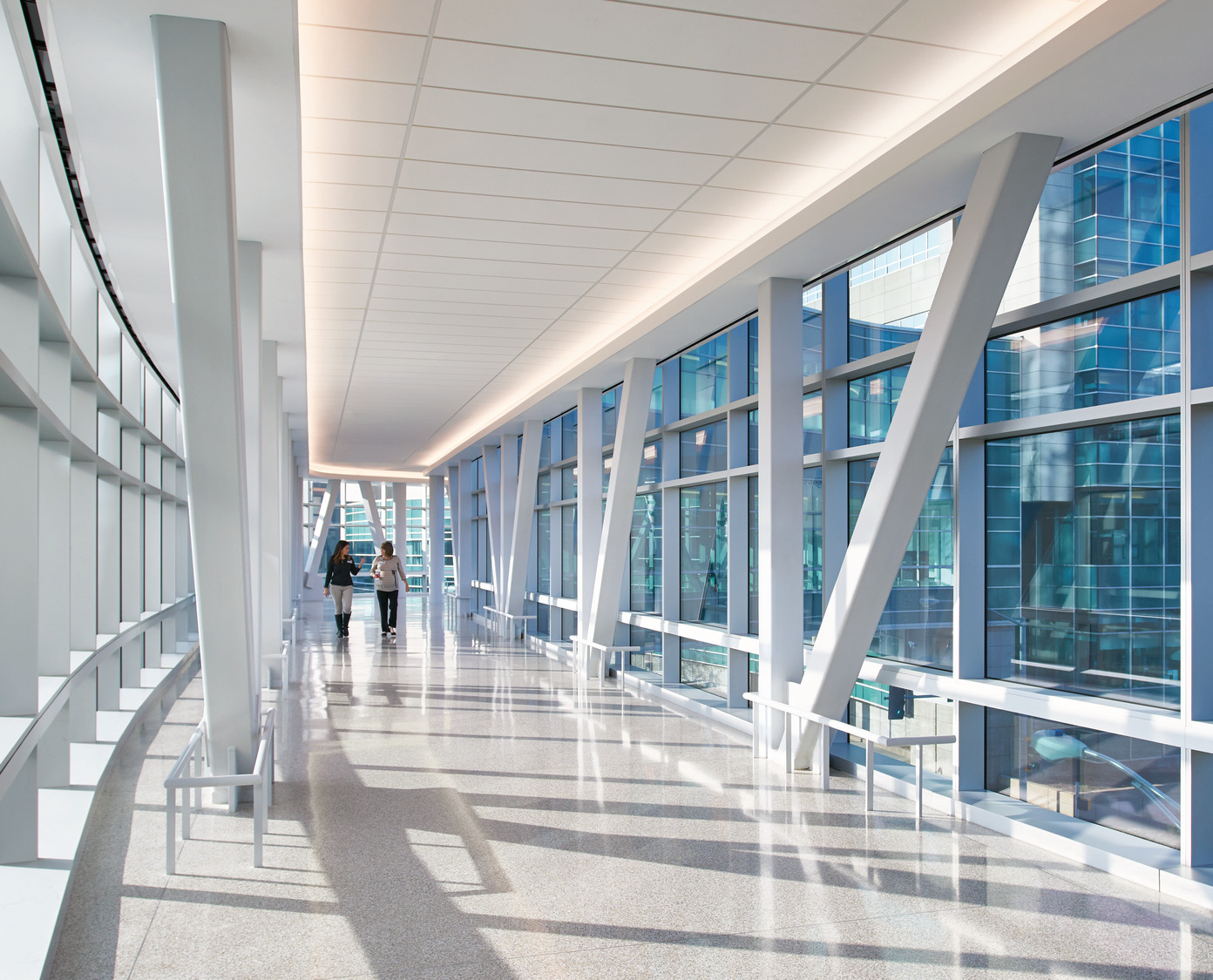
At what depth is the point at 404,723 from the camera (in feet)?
29.7

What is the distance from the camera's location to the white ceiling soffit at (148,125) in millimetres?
4023

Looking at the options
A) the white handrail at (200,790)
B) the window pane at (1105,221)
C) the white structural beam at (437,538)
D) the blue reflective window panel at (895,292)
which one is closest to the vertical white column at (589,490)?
the blue reflective window panel at (895,292)

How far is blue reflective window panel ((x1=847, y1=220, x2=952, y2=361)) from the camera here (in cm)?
687

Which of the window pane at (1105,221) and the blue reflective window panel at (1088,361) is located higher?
the window pane at (1105,221)

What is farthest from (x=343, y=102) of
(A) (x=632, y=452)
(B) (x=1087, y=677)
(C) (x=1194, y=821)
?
(A) (x=632, y=452)

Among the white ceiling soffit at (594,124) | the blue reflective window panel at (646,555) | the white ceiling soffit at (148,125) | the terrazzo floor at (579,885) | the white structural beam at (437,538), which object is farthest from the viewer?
the white structural beam at (437,538)

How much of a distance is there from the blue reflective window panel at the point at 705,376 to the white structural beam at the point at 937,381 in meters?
4.43

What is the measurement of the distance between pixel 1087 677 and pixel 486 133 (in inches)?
185

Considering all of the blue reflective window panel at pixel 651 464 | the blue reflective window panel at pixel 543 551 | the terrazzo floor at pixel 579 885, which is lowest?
the terrazzo floor at pixel 579 885

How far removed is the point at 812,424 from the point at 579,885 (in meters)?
4.69

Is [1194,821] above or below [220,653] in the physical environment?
below

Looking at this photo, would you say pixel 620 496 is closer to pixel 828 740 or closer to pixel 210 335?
pixel 828 740

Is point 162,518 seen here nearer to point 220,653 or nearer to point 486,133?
point 220,653

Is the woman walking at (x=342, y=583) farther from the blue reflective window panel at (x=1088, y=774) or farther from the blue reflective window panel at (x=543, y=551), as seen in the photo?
the blue reflective window panel at (x=1088, y=774)
